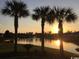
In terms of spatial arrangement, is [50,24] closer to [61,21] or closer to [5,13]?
[61,21]

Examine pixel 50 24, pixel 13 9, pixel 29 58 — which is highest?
pixel 13 9

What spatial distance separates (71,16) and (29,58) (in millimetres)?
7845

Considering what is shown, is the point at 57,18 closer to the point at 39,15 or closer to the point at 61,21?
the point at 61,21

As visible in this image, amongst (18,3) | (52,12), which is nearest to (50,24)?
(52,12)

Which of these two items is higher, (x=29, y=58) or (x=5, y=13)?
(x=5, y=13)

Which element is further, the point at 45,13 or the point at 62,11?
the point at 45,13

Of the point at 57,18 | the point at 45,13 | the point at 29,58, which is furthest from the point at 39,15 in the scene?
the point at 29,58

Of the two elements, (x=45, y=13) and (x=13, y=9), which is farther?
(x=45, y=13)

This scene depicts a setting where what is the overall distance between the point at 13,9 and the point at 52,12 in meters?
5.54

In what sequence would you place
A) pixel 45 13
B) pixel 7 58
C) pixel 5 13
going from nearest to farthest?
pixel 7 58, pixel 5 13, pixel 45 13

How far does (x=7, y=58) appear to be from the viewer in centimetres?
2622

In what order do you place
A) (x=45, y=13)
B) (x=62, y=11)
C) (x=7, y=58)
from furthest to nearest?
(x=45, y=13) → (x=62, y=11) → (x=7, y=58)

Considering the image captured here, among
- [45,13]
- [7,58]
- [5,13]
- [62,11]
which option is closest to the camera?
[7,58]

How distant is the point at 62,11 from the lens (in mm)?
30484
